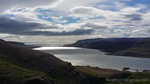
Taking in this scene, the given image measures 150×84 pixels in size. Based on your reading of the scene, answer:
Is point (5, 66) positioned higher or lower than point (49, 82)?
higher

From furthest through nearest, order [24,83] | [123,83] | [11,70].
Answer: [123,83], [11,70], [24,83]

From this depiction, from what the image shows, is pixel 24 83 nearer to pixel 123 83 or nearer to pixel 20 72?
pixel 20 72

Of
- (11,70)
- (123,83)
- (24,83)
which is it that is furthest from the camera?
(123,83)

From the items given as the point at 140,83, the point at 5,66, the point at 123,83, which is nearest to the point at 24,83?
the point at 5,66

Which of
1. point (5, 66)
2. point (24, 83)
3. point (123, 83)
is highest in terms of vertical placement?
point (5, 66)

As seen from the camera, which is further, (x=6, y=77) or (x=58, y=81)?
(x=58, y=81)

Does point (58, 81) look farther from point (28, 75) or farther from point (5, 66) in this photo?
point (5, 66)

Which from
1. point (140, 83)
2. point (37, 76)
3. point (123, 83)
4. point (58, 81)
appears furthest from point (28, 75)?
point (140, 83)

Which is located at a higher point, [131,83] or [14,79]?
[14,79]

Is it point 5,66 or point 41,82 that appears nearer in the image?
point 41,82
